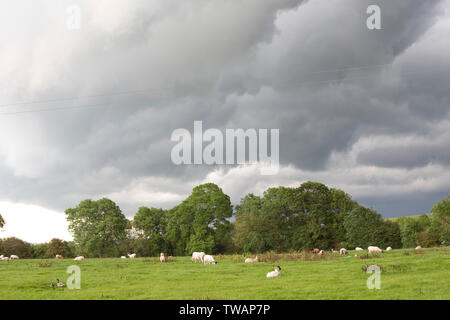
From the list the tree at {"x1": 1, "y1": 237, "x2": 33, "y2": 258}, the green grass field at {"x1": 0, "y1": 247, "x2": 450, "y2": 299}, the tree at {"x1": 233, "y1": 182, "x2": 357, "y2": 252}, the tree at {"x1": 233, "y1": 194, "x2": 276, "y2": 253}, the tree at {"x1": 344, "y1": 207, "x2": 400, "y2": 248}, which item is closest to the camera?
the green grass field at {"x1": 0, "y1": 247, "x2": 450, "y2": 299}

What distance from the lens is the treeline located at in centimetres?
7175

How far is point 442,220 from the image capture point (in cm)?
9119

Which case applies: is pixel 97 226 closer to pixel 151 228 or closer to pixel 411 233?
pixel 151 228

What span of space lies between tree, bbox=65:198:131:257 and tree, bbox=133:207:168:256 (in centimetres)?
607

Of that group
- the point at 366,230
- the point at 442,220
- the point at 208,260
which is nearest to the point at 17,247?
the point at 208,260

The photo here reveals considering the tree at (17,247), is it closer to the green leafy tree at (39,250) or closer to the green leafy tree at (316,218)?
the green leafy tree at (39,250)

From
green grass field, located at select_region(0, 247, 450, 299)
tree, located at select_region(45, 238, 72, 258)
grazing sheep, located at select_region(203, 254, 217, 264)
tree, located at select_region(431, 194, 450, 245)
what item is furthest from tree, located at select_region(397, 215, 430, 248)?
tree, located at select_region(45, 238, 72, 258)

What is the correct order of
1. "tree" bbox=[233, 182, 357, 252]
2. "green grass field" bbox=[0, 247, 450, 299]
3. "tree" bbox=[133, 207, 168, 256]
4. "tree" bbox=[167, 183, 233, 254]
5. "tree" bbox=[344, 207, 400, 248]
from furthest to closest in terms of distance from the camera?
1. "tree" bbox=[133, 207, 168, 256]
2. "tree" bbox=[167, 183, 233, 254]
3. "tree" bbox=[233, 182, 357, 252]
4. "tree" bbox=[344, 207, 400, 248]
5. "green grass field" bbox=[0, 247, 450, 299]

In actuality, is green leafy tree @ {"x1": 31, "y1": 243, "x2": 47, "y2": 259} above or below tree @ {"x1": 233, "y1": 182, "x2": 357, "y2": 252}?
below

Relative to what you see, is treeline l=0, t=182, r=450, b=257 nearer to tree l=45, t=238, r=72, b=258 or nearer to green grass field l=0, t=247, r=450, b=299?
tree l=45, t=238, r=72, b=258

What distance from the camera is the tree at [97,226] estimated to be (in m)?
71.9

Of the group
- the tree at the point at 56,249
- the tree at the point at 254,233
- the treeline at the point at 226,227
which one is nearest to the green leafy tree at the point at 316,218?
the treeline at the point at 226,227
